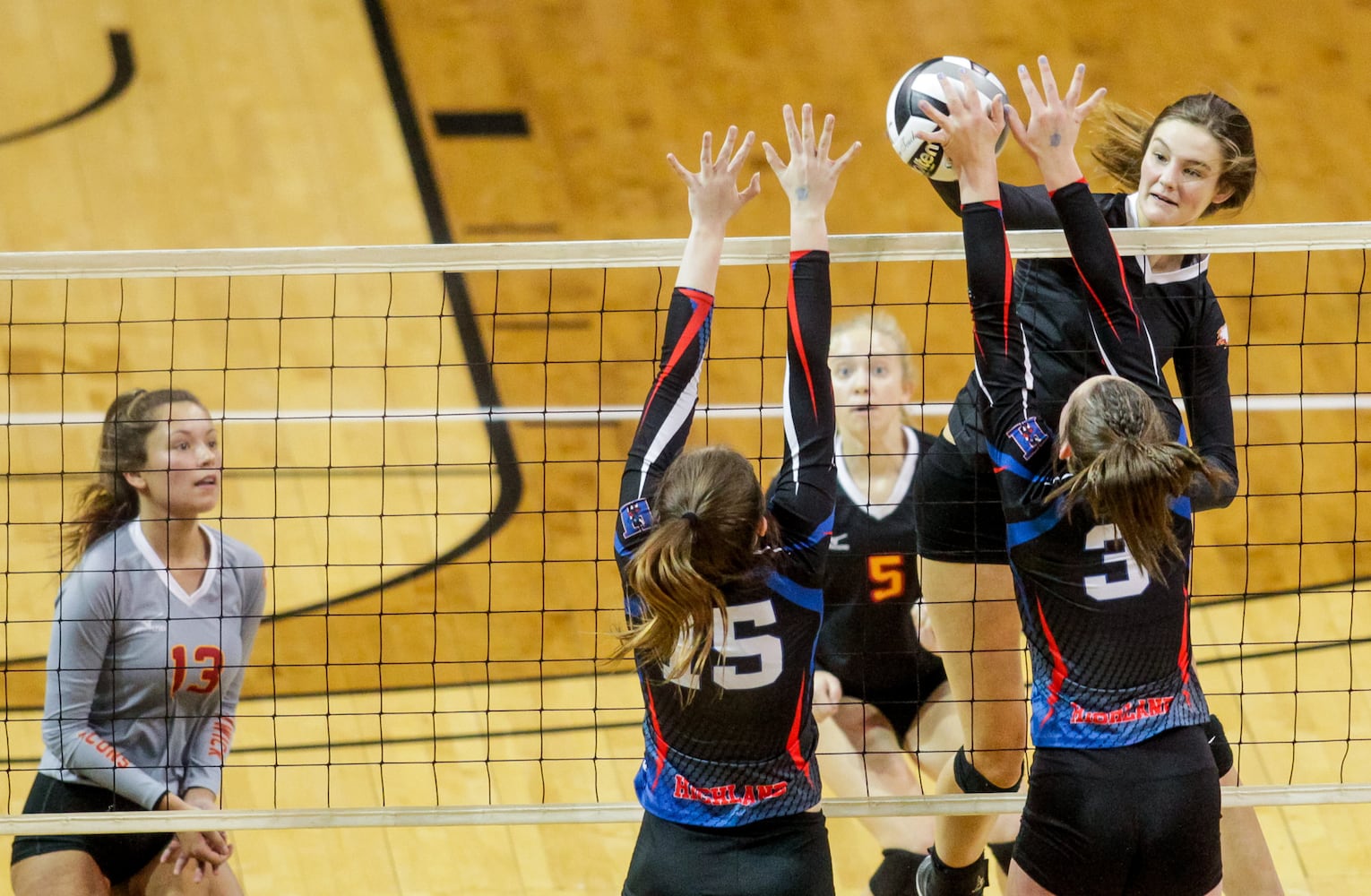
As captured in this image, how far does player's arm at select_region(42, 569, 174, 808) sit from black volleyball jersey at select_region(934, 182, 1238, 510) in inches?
92.5

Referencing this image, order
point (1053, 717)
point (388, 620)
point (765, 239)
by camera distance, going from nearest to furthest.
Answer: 1. point (1053, 717)
2. point (765, 239)
3. point (388, 620)

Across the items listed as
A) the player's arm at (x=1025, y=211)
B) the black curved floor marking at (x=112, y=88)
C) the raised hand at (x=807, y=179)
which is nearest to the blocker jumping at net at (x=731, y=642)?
the raised hand at (x=807, y=179)

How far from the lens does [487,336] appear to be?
718 centimetres

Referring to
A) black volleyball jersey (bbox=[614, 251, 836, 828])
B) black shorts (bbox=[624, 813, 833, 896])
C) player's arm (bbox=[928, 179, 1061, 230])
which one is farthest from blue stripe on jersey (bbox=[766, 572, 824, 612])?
player's arm (bbox=[928, 179, 1061, 230])

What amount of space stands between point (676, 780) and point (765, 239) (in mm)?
1393

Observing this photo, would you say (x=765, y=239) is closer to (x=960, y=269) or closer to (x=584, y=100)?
(x=960, y=269)

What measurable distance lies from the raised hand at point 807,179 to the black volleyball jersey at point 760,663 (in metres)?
0.21

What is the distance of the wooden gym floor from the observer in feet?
17.5

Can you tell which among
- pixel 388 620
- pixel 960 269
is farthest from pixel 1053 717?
pixel 960 269

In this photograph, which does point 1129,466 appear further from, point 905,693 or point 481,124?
point 481,124

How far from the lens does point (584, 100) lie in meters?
8.58

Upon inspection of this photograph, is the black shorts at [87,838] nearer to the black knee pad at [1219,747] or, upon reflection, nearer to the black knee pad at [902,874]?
the black knee pad at [902,874]

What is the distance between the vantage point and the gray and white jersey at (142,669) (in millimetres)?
3773

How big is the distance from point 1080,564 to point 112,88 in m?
7.38
